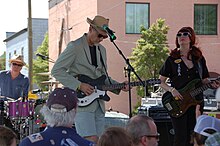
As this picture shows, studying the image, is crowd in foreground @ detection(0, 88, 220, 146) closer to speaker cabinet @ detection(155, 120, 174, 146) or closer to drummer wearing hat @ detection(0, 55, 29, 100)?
speaker cabinet @ detection(155, 120, 174, 146)

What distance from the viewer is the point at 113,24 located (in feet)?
100.0

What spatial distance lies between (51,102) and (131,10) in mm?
27587

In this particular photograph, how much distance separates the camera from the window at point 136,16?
31094 mm

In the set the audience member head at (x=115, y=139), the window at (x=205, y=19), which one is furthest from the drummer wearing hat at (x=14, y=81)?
the window at (x=205, y=19)

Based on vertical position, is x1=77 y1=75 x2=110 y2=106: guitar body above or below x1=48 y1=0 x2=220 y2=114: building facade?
below

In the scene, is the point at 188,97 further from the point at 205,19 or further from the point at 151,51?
the point at 205,19

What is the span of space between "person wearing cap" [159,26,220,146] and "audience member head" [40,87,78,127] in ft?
8.06

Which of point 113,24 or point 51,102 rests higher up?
point 113,24

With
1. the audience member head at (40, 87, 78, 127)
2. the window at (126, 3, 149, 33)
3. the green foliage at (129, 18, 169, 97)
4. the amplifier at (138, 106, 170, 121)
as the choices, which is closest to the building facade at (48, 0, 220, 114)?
the window at (126, 3, 149, 33)

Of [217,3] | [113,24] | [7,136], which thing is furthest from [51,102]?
[217,3]

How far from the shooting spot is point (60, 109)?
392 centimetres

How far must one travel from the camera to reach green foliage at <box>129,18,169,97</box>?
27.5m

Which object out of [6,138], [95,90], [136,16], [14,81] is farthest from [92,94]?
[136,16]

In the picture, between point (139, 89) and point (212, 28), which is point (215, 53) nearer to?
point (212, 28)
